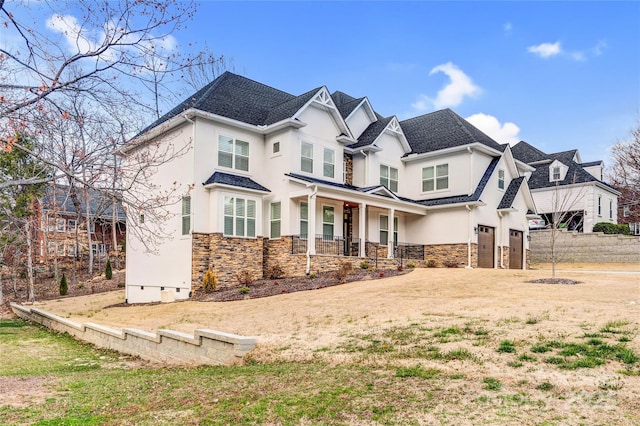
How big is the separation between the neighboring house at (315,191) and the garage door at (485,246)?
0.23 feet

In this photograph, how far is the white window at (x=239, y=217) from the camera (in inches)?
720

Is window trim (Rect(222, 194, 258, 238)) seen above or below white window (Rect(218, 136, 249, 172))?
below

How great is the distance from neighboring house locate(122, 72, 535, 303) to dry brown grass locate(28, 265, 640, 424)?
3.57 m

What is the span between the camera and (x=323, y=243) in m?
20.4

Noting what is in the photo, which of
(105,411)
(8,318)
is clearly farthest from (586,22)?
(8,318)

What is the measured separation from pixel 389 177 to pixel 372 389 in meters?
20.0

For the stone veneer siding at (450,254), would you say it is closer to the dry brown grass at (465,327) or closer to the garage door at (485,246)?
the garage door at (485,246)

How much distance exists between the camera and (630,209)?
138 feet

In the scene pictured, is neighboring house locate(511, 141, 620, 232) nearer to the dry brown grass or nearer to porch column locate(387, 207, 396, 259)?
porch column locate(387, 207, 396, 259)

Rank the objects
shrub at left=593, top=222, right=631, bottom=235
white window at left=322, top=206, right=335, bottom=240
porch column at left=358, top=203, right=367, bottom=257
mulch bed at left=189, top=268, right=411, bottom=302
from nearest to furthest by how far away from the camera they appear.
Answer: mulch bed at left=189, top=268, right=411, bottom=302
porch column at left=358, top=203, right=367, bottom=257
white window at left=322, top=206, right=335, bottom=240
shrub at left=593, top=222, right=631, bottom=235

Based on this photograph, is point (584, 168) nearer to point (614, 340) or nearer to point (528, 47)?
point (528, 47)

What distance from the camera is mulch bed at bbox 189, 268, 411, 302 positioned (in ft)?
51.3

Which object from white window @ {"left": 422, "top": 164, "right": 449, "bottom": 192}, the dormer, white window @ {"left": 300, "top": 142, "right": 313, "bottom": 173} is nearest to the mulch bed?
white window @ {"left": 300, "top": 142, "right": 313, "bottom": 173}

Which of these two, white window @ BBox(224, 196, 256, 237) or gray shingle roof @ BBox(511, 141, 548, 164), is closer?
white window @ BBox(224, 196, 256, 237)
